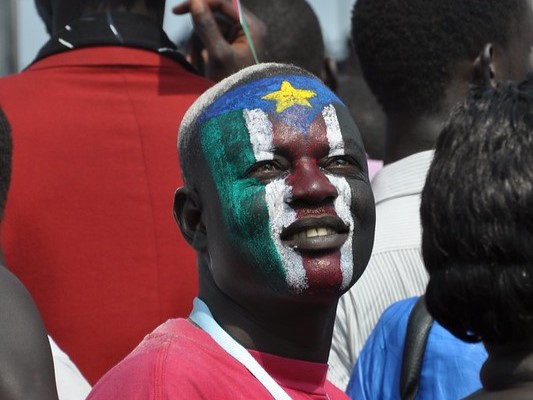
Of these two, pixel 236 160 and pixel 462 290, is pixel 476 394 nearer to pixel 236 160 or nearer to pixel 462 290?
pixel 462 290

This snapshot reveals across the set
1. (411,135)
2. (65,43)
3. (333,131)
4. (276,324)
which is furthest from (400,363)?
(65,43)

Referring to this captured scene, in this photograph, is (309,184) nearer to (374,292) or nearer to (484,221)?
(484,221)

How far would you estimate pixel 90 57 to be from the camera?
14.3ft

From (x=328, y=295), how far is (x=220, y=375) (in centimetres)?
29

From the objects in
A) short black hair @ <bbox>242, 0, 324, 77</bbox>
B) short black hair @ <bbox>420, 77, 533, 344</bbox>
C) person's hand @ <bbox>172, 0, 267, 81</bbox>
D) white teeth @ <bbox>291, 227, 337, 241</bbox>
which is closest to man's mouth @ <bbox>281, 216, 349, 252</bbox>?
white teeth @ <bbox>291, 227, 337, 241</bbox>

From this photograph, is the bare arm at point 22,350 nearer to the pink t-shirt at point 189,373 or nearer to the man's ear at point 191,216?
the pink t-shirt at point 189,373

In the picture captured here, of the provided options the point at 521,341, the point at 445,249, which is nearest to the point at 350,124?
the point at 445,249

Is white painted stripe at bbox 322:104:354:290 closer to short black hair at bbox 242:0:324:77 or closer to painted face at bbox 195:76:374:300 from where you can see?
painted face at bbox 195:76:374:300

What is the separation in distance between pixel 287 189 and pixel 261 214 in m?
0.08

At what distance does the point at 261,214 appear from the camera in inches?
120

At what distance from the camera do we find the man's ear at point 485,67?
4.58m

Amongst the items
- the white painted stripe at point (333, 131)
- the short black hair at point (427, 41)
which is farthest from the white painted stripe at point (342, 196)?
the short black hair at point (427, 41)

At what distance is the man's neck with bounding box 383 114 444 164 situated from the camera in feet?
15.2

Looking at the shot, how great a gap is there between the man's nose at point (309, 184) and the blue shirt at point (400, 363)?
29.3 inches
